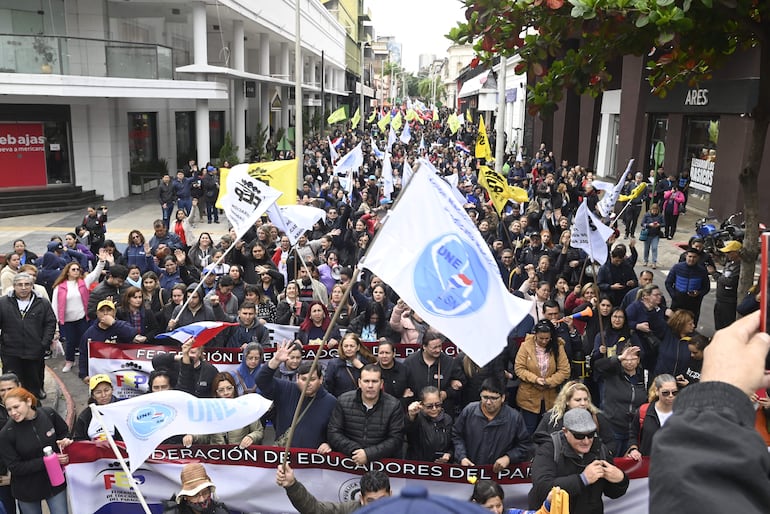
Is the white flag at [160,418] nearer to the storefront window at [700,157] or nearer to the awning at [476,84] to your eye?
the storefront window at [700,157]

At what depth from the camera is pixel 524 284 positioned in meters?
10.1

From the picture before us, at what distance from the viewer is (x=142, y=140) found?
29.2 metres

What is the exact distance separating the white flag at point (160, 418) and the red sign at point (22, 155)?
72.0 ft

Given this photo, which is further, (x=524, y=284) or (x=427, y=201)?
(x=524, y=284)

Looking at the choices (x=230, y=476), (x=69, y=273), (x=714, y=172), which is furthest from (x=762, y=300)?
(x=714, y=172)

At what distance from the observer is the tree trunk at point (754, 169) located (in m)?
5.93

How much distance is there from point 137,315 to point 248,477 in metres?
3.88

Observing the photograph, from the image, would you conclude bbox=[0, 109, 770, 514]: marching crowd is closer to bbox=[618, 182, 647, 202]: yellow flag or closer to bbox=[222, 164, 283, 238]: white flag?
bbox=[222, 164, 283, 238]: white flag

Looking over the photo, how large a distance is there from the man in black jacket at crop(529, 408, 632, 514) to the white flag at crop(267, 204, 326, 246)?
6754 mm

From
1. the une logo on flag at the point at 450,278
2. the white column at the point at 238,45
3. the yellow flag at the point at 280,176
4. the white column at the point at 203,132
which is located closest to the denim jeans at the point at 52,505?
the une logo on flag at the point at 450,278

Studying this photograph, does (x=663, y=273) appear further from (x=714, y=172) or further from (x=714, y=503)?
(x=714, y=503)

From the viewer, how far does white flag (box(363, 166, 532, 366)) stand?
4.40 meters

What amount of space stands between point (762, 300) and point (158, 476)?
525cm

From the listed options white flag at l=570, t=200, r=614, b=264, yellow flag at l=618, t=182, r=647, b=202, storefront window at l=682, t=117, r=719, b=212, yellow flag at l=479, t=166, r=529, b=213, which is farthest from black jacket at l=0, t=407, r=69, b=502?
storefront window at l=682, t=117, r=719, b=212
